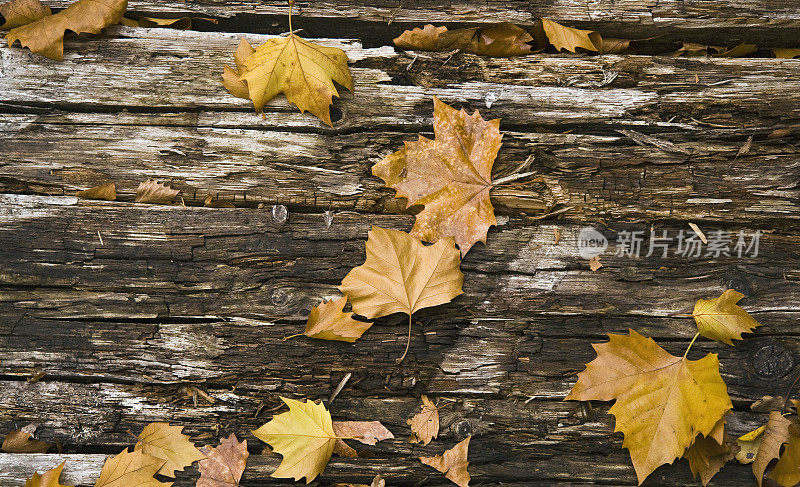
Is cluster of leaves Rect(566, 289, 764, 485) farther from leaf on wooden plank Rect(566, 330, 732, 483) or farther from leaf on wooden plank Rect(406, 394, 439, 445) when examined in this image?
leaf on wooden plank Rect(406, 394, 439, 445)

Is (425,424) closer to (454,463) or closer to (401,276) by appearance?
(454,463)

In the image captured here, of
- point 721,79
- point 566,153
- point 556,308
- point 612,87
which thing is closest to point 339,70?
point 566,153

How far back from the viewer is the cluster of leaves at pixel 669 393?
1.73 meters

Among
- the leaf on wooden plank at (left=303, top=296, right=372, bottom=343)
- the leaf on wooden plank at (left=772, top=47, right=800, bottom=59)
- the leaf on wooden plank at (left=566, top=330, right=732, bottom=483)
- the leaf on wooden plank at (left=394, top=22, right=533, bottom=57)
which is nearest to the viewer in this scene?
the leaf on wooden plank at (left=566, top=330, right=732, bottom=483)

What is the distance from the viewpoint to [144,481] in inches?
68.3

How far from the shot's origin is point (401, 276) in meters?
1.81

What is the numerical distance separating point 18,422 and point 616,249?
2.42 meters

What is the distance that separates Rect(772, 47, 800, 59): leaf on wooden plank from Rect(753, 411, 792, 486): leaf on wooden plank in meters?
1.59

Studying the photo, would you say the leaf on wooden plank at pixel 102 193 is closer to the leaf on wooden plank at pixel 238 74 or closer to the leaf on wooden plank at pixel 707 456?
the leaf on wooden plank at pixel 238 74

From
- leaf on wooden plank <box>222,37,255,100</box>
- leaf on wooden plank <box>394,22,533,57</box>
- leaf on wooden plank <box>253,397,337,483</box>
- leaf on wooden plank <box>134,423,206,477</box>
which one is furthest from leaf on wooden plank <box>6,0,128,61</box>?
leaf on wooden plank <box>253,397,337,483</box>

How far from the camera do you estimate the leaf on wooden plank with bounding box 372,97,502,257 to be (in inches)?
74.5

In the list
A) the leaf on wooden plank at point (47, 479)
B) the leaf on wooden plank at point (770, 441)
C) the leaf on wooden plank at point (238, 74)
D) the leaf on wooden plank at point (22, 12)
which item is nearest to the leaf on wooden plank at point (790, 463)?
the leaf on wooden plank at point (770, 441)

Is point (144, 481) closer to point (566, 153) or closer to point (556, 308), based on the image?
point (556, 308)

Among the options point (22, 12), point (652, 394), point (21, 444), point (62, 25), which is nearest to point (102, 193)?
point (62, 25)
